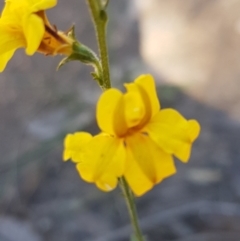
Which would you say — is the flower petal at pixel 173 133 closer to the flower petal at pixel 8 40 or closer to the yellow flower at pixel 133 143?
the yellow flower at pixel 133 143

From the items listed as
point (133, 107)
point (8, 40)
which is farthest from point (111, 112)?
point (8, 40)

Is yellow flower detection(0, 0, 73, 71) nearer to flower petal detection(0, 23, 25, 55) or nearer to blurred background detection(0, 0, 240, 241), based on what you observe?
flower petal detection(0, 23, 25, 55)

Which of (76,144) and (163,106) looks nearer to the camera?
(76,144)

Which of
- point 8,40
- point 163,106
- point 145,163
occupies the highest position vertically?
point 8,40

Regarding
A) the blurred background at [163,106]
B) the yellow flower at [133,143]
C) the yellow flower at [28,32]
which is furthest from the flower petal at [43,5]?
the blurred background at [163,106]

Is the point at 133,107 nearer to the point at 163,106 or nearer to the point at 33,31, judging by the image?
the point at 33,31

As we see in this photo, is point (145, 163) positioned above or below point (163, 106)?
above
